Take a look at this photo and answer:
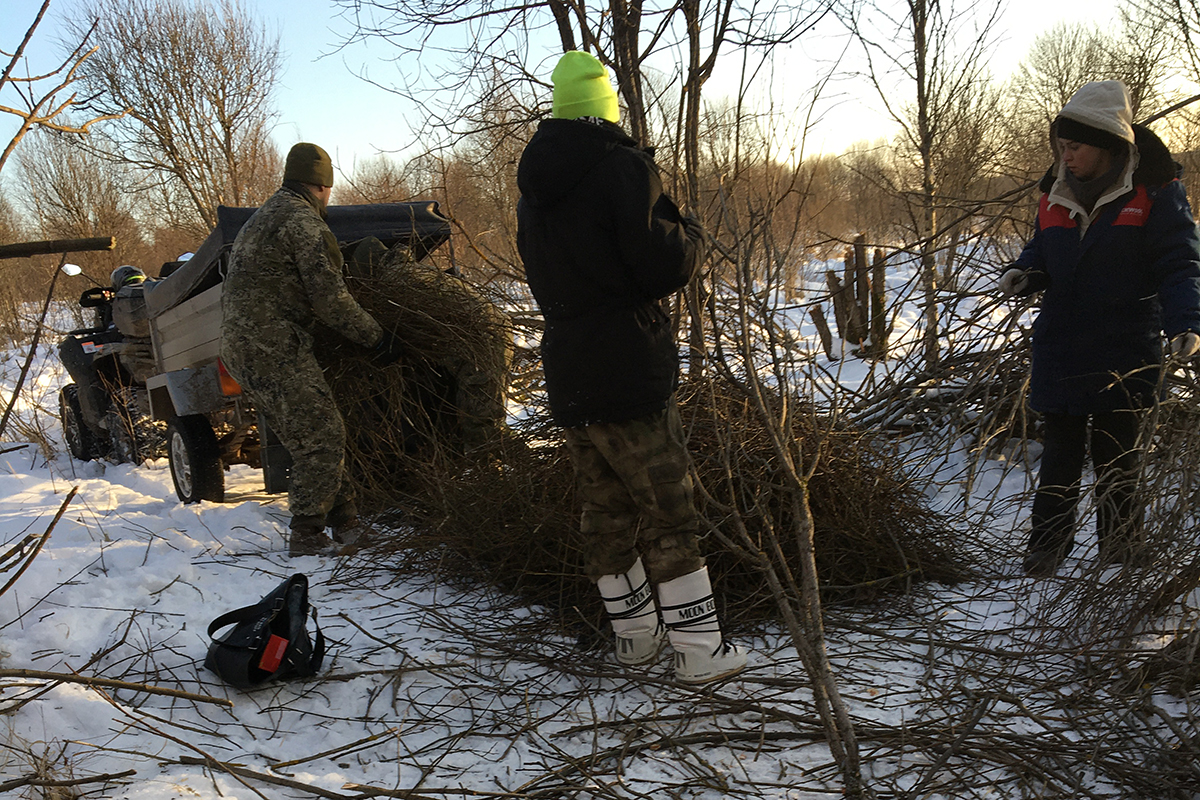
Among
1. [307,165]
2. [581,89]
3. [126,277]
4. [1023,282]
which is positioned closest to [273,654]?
[581,89]

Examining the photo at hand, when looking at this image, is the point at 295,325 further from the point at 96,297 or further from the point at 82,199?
the point at 82,199

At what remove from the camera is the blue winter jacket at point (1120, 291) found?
9.27ft

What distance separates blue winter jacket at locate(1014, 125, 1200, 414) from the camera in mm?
2826

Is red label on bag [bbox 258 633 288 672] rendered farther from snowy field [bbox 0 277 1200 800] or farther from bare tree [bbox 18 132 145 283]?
bare tree [bbox 18 132 145 283]

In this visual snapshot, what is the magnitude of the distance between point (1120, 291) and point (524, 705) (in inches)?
101

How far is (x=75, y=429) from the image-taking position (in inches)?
303

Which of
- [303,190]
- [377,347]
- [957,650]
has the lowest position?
[957,650]

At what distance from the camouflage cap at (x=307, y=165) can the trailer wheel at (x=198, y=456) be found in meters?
1.92

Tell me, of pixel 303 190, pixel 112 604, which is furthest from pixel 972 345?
pixel 112 604

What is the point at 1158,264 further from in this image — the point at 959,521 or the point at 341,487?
the point at 341,487

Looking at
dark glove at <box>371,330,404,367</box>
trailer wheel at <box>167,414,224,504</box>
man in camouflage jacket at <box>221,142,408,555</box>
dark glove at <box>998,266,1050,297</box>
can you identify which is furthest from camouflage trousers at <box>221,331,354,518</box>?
dark glove at <box>998,266,1050,297</box>

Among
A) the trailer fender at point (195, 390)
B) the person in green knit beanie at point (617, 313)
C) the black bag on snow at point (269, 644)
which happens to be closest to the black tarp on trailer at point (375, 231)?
the trailer fender at point (195, 390)

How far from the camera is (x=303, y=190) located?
4.10m

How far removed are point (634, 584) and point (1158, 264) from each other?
86.3 inches
